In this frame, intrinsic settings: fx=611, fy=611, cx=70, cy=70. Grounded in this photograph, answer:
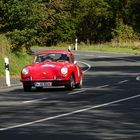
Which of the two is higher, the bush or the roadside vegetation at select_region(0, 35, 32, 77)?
the roadside vegetation at select_region(0, 35, 32, 77)

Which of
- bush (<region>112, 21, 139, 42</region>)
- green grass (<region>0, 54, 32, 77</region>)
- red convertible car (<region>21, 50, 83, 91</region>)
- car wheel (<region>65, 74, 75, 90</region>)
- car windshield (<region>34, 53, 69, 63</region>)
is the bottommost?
bush (<region>112, 21, 139, 42</region>)

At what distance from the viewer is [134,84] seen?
23.8m

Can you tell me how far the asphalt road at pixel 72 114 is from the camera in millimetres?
11156

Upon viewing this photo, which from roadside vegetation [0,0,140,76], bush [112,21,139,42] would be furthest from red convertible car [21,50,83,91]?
bush [112,21,139,42]

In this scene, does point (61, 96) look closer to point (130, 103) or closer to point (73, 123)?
point (130, 103)

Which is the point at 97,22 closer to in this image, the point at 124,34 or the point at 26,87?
the point at 124,34

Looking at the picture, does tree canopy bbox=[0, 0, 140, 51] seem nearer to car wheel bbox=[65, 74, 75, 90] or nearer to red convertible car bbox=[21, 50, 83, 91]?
red convertible car bbox=[21, 50, 83, 91]

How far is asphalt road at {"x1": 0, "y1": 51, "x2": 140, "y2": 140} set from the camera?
11.2 metres

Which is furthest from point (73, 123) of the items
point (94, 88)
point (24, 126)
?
point (94, 88)

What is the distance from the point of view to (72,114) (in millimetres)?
14125

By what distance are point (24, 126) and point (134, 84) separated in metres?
12.0

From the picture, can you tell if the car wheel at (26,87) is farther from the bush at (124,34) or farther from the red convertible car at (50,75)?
the bush at (124,34)

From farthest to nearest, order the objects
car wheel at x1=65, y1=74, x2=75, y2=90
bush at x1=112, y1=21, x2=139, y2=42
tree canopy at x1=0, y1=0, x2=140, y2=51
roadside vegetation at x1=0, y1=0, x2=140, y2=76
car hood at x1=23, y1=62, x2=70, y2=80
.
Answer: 1. tree canopy at x1=0, y1=0, x2=140, y2=51
2. bush at x1=112, y1=21, x2=139, y2=42
3. roadside vegetation at x1=0, y1=0, x2=140, y2=76
4. car wheel at x1=65, y1=74, x2=75, y2=90
5. car hood at x1=23, y1=62, x2=70, y2=80

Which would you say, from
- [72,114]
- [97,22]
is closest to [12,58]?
[72,114]
